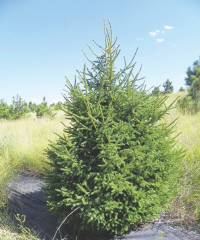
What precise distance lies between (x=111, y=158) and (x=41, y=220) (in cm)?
192

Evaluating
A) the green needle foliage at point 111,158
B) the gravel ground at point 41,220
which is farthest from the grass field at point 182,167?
the green needle foliage at point 111,158

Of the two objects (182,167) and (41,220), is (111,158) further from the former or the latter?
(182,167)

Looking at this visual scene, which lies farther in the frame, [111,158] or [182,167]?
[182,167]

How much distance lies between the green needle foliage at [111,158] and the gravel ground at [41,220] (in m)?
0.30

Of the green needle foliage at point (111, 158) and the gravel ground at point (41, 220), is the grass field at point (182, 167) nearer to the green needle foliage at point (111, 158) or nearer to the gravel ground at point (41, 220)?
the gravel ground at point (41, 220)

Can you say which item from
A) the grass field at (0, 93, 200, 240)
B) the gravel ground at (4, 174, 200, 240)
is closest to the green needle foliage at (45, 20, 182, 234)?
the gravel ground at (4, 174, 200, 240)

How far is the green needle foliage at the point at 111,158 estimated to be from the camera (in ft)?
7.34

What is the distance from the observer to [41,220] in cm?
319

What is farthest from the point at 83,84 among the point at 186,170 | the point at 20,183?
the point at 20,183

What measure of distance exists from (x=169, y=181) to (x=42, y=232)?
79.0 inches

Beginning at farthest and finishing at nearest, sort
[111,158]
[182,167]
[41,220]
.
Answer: [182,167]
[41,220]
[111,158]

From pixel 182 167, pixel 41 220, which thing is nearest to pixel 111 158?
pixel 41 220

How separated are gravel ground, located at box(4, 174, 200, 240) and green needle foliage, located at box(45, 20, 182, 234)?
0.30 m

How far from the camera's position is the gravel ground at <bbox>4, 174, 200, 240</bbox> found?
2596 millimetres
